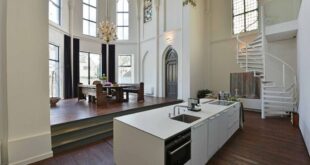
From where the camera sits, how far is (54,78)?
7.84 m

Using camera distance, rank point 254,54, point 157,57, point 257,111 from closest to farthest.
Answer: point 254,54, point 257,111, point 157,57

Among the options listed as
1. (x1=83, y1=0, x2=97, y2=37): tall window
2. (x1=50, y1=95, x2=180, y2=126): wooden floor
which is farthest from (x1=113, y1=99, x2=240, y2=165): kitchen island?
(x1=83, y1=0, x2=97, y2=37): tall window

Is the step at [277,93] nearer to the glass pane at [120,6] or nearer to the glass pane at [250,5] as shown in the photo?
the glass pane at [250,5]

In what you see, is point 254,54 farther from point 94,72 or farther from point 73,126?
point 94,72

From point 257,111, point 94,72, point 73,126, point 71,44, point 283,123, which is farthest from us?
point 94,72

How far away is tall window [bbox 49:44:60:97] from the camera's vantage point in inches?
299

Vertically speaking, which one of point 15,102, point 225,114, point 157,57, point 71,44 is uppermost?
point 71,44

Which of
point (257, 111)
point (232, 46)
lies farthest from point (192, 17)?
point (257, 111)

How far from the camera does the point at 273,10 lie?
549cm

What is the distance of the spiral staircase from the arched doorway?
329cm

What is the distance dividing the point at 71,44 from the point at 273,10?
359 inches

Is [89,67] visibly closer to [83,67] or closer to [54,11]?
[83,67]

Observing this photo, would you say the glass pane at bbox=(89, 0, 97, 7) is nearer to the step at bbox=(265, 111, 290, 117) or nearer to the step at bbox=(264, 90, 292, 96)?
the step at bbox=(264, 90, 292, 96)

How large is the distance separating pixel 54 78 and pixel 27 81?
5899 millimetres
